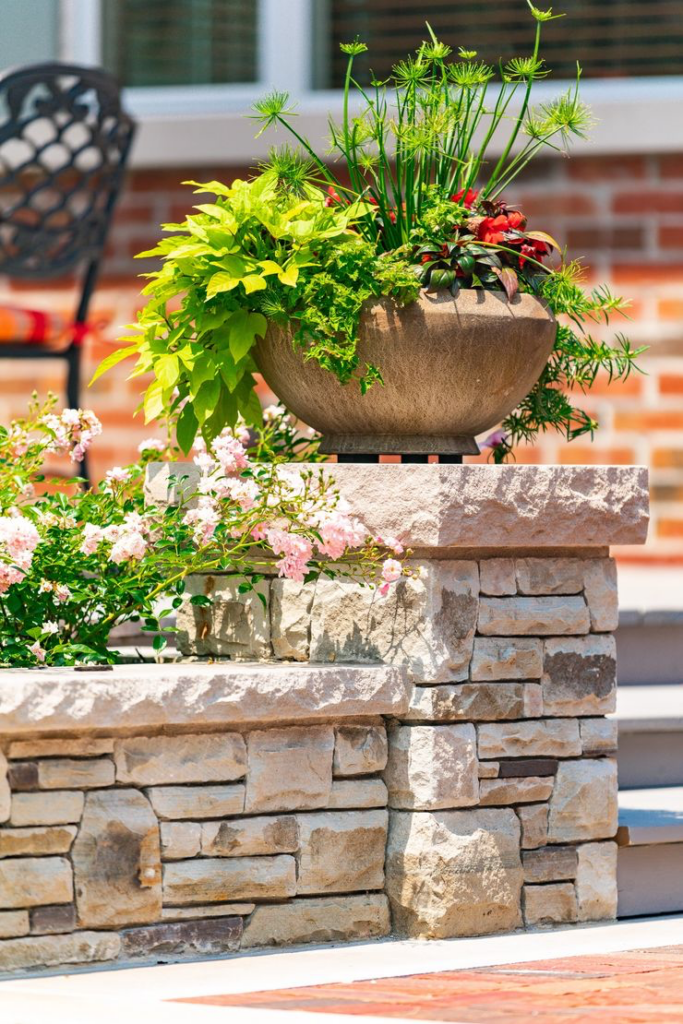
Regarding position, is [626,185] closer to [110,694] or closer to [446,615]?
[446,615]

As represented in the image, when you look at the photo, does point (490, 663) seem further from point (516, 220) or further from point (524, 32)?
point (524, 32)

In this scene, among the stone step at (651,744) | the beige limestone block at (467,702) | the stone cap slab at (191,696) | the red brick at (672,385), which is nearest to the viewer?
the stone cap slab at (191,696)

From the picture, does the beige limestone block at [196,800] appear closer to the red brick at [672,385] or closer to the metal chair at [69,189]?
the metal chair at [69,189]

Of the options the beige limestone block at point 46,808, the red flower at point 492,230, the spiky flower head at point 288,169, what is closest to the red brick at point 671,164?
the red flower at point 492,230

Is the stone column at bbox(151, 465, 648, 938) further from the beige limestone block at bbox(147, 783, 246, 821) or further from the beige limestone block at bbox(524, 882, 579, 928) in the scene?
the beige limestone block at bbox(147, 783, 246, 821)

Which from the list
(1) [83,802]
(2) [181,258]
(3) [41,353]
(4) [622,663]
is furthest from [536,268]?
(3) [41,353]

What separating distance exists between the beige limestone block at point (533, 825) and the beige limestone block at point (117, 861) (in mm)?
765

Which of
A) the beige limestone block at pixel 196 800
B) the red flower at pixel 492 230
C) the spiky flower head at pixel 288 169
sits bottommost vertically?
the beige limestone block at pixel 196 800

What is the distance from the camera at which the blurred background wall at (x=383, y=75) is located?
237 inches

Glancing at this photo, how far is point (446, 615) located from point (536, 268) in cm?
77

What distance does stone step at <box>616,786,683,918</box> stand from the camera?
371 centimetres

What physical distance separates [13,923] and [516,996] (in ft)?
2.87

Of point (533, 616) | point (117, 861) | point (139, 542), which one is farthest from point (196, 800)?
point (533, 616)

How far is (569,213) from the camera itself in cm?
613
